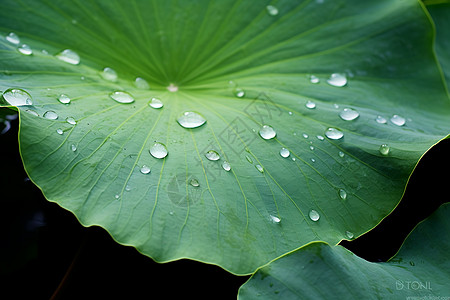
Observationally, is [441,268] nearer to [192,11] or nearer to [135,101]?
[135,101]

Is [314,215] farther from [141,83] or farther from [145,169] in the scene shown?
[141,83]

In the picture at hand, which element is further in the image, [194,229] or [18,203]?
[18,203]

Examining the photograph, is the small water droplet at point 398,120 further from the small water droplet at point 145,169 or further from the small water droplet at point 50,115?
the small water droplet at point 50,115

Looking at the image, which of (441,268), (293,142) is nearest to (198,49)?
(293,142)

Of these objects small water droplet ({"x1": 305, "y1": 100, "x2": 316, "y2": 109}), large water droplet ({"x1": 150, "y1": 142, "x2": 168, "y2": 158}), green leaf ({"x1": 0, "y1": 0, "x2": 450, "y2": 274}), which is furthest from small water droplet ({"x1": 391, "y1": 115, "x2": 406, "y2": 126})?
large water droplet ({"x1": 150, "y1": 142, "x2": 168, "y2": 158})

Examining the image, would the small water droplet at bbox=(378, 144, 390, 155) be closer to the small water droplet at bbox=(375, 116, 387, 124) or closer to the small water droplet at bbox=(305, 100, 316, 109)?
the small water droplet at bbox=(375, 116, 387, 124)
